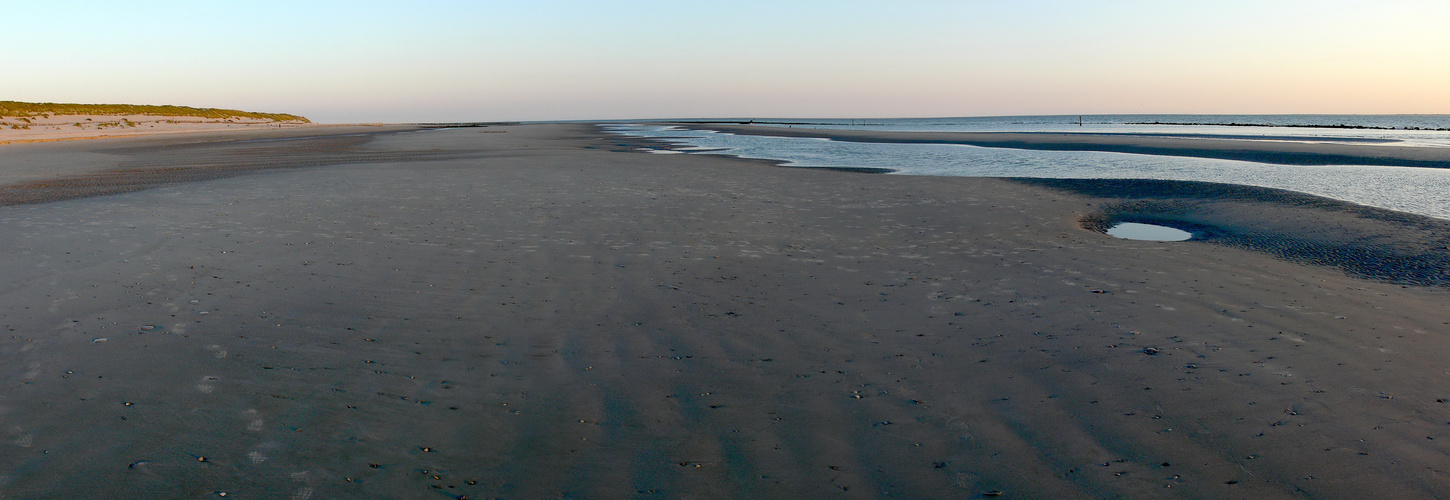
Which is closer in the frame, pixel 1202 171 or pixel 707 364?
pixel 707 364

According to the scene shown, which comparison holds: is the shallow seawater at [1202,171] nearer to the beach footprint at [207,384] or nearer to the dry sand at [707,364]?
the dry sand at [707,364]

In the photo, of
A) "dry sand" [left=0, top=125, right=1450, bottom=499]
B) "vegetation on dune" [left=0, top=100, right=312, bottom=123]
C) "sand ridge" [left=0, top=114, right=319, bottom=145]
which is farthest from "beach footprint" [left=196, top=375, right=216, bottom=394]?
"vegetation on dune" [left=0, top=100, right=312, bottom=123]

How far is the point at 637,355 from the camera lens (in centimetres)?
652

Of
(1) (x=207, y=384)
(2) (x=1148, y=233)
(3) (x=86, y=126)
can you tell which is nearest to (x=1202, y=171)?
(2) (x=1148, y=233)

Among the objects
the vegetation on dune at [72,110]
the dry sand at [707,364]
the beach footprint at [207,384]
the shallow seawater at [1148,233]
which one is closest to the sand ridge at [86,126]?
the vegetation on dune at [72,110]

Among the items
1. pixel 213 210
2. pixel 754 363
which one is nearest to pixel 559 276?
pixel 754 363

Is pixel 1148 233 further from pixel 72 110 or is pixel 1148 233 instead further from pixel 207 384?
pixel 72 110

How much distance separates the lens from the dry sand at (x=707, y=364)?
443 centimetres

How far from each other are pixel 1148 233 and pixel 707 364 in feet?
34.0

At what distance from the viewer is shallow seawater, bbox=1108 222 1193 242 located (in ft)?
41.1

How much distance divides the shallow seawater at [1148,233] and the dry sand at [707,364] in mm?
649

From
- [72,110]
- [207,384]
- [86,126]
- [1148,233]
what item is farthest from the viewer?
[72,110]

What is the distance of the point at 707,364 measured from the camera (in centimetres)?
630

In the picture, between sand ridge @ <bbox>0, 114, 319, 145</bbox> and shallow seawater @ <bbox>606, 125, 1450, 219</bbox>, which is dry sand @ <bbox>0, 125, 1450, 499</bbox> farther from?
sand ridge @ <bbox>0, 114, 319, 145</bbox>
